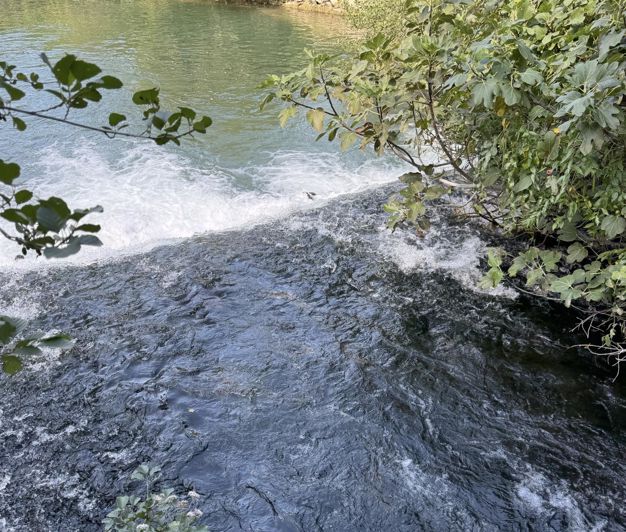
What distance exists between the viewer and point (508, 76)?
11.7 feet

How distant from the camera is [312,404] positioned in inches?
158

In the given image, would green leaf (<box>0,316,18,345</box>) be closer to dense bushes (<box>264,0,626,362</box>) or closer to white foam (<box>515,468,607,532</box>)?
dense bushes (<box>264,0,626,362</box>)

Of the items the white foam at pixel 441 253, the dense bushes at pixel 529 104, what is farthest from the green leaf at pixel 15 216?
the white foam at pixel 441 253

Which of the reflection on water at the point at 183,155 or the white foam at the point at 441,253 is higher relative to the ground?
the white foam at the point at 441,253

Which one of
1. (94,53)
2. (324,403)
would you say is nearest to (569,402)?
(324,403)

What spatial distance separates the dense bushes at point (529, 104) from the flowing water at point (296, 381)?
0.77 meters

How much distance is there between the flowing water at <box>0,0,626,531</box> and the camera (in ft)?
11.0

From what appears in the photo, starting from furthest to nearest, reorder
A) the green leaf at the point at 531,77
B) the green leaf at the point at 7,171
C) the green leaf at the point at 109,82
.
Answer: the green leaf at the point at 531,77
the green leaf at the point at 109,82
the green leaf at the point at 7,171

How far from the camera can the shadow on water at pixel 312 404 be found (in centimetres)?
333

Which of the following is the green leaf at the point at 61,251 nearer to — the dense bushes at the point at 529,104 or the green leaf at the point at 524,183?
the dense bushes at the point at 529,104

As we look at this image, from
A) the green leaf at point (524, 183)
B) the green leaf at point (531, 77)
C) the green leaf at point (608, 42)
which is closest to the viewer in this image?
the green leaf at point (608, 42)

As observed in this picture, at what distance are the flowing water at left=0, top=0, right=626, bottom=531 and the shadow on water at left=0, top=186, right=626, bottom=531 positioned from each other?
1cm

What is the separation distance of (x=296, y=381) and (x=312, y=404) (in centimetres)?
27

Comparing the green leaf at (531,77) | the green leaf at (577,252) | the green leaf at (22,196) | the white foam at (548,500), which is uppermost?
the green leaf at (22,196)
